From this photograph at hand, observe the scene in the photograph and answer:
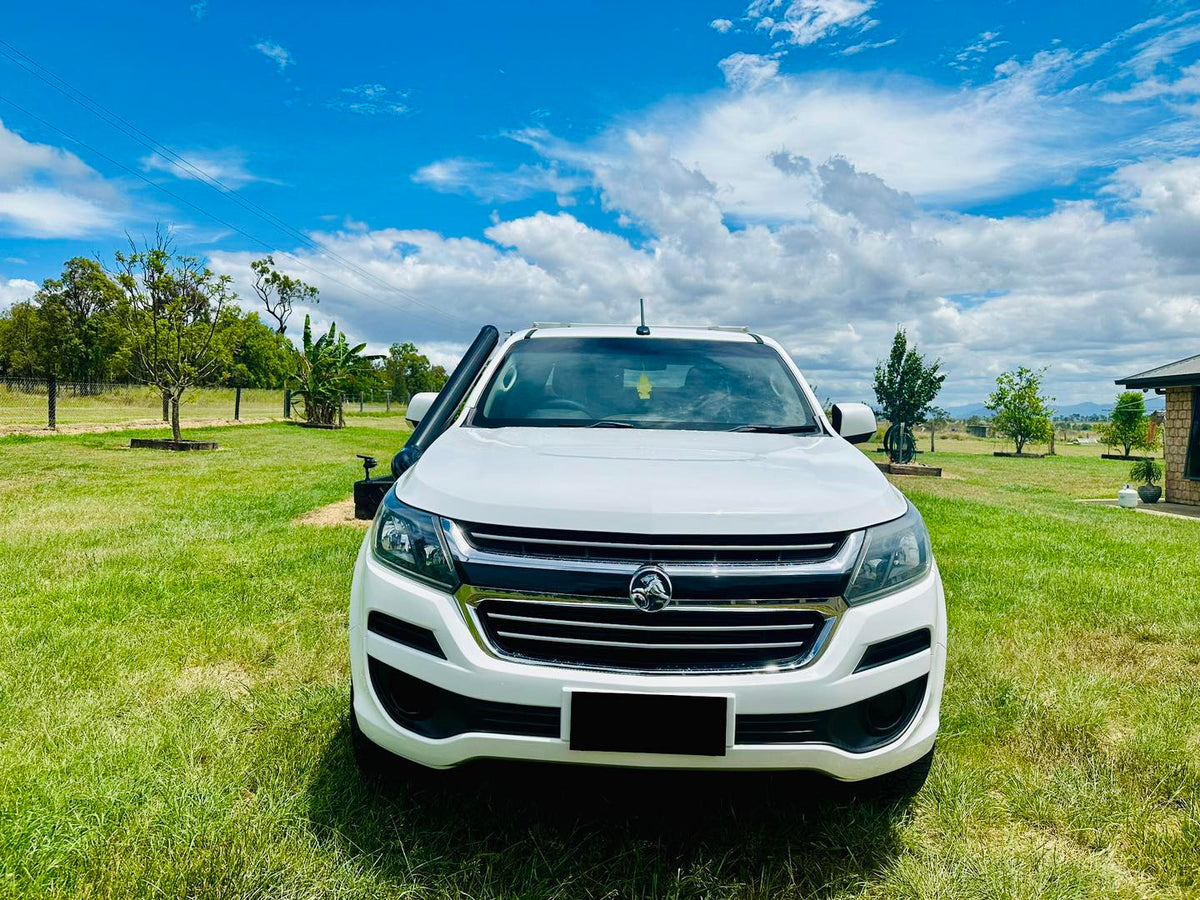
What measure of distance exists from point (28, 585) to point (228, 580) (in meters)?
1.20

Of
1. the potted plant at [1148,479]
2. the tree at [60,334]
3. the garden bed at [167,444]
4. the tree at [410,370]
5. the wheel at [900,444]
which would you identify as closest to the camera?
the potted plant at [1148,479]

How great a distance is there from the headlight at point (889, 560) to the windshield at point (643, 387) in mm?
1039

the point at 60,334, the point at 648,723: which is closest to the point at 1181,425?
the point at 648,723

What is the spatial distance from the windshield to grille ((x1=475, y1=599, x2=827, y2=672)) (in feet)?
4.23

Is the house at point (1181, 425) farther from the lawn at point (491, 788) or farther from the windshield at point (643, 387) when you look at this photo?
the windshield at point (643, 387)

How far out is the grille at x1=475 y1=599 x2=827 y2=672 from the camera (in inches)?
73.9

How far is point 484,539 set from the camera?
Result: 1.97 metres

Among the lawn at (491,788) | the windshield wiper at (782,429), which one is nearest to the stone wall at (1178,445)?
the lawn at (491,788)

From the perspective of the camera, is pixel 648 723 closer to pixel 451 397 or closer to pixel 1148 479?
pixel 451 397

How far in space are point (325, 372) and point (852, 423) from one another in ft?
92.9

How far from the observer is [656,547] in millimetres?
1900

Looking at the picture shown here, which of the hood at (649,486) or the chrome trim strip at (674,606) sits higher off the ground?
the hood at (649,486)

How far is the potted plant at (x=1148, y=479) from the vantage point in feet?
48.5

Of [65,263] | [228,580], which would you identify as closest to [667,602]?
[228,580]
